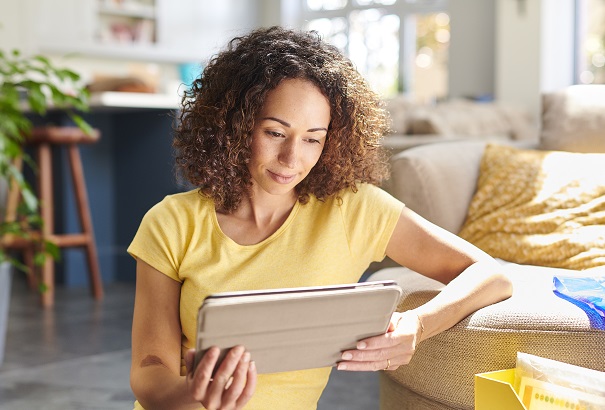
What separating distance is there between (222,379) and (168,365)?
0.91 ft

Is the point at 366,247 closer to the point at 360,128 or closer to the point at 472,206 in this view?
the point at 360,128

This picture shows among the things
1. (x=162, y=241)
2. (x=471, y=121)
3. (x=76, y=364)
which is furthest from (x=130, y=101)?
(x=162, y=241)

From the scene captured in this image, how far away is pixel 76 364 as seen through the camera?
3.01m

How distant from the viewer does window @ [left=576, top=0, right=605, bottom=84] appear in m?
6.86

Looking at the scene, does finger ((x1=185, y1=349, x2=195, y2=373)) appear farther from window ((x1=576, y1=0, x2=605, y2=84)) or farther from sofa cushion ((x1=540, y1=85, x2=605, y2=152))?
window ((x1=576, y1=0, x2=605, y2=84))

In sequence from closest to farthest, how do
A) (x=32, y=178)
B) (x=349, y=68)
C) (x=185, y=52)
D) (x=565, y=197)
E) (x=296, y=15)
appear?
(x=349, y=68) → (x=565, y=197) → (x=32, y=178) → (x=185, y=52) → (x=296, y=15)

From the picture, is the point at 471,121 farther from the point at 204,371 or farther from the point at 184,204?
the point at 204,371

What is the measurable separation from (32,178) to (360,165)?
145 inches

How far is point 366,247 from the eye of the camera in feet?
4.81

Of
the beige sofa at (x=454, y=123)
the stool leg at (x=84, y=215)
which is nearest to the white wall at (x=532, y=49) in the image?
the beige sofa at (x=454, y=123)

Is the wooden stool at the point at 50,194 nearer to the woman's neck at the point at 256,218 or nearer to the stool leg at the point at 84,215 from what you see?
the stool leg at the point at 84,215

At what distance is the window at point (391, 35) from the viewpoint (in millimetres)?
8117

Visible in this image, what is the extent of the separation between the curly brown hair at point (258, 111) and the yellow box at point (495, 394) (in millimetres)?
415

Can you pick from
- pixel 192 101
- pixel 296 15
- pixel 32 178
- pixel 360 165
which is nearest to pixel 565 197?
pixel 360 165
